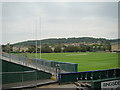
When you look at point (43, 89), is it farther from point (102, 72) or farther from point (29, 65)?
point (102, 72)

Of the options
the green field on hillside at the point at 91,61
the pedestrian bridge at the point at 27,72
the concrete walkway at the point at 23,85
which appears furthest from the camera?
the green field on hillside at the point at 91,61

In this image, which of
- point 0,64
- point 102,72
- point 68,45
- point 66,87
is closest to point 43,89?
point 66,87

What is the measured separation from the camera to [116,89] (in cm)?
728

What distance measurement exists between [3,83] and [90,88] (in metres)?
4.95

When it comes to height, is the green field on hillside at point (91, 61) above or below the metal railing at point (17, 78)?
below

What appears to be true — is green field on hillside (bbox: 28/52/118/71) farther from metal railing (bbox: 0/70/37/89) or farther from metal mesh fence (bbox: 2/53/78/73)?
metal railing (bbox: 0/70/37/89)

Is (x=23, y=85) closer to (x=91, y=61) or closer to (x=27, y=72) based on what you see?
(x=27, y=72)

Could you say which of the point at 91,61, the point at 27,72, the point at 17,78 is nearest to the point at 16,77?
the point at 17,78

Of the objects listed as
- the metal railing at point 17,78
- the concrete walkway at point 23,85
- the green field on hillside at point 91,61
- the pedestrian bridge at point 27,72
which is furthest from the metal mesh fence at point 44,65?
the green field on hillside at point 91,61

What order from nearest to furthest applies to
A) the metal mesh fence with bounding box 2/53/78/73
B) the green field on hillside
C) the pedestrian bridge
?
the pedestrian bridge < the metal mesh fence with bounding box 2/53/78/73 < the green field on hillside

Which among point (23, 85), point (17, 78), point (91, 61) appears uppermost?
point (17, 78)

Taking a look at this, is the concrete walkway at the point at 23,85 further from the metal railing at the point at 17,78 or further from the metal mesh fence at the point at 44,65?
the metal mesh fence at the point at 44,65

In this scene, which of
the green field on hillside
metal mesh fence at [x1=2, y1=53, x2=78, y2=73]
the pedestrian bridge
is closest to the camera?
the pedestrian bridge

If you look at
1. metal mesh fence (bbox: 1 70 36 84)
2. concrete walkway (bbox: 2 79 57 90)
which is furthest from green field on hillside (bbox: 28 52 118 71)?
concrete walkway (bbox: 2 79 57 90)
